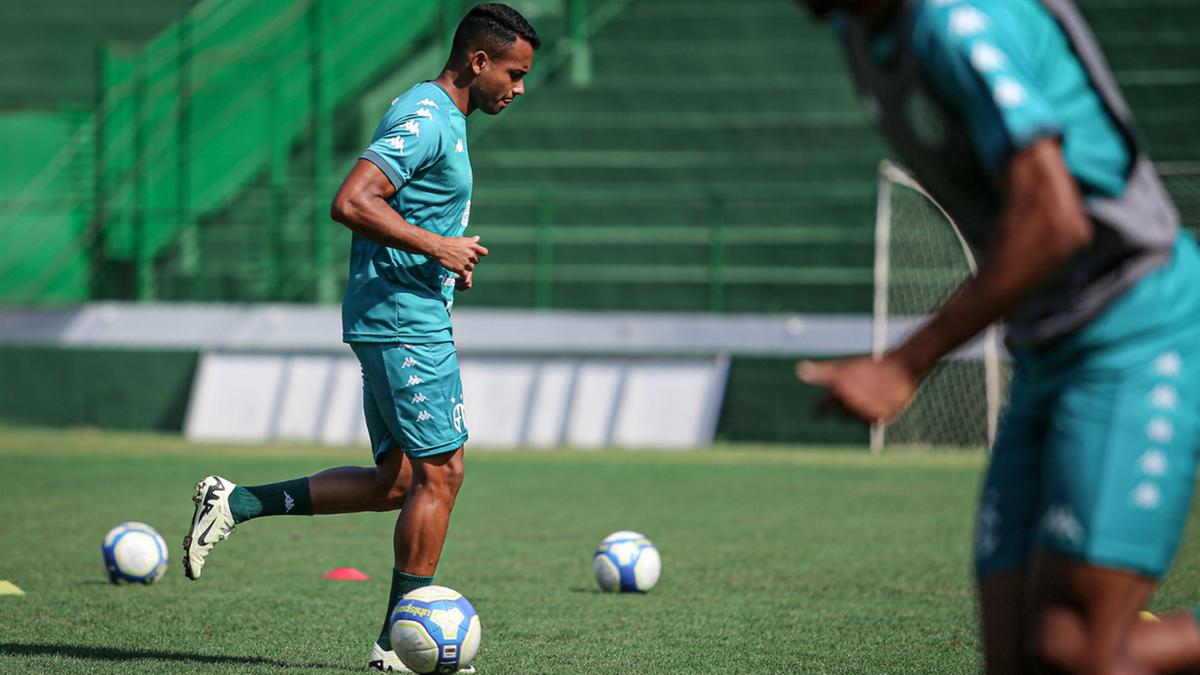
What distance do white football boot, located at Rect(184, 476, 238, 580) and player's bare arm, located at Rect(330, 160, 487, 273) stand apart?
1147 millimetres

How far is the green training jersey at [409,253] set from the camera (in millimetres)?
5602

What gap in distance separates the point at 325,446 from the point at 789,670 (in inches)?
471

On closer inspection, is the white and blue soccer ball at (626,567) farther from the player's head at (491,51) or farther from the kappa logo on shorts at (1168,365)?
the kappa logo on shorts at (1168,365)

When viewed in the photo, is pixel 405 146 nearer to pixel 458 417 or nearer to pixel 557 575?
pixel 458 417

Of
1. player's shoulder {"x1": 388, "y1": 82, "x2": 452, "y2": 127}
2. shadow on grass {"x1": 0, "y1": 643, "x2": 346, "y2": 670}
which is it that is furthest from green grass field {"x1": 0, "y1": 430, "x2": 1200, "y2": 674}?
player's shoulder {"x1": 388, "y1": 82, "x2": 452, "y2": 127}

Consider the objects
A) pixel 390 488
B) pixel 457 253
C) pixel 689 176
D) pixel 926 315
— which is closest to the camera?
pixel 457 253

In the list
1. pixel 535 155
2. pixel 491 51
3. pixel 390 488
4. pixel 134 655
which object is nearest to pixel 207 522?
pixel 134 655

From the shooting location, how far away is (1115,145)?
10.3 ft

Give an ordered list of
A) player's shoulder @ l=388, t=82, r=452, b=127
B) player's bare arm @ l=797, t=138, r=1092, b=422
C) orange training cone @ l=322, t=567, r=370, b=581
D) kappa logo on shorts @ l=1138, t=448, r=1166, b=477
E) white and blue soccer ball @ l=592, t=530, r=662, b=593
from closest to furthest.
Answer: player's bare arm @ l=797, t=138, r=1092, b=422, kappa logo on shorts @ l=1138, t=448, r=1166, b=477, player's shoulder @ l=388, t=82, r=452, b=127, white and blue soccer ball @ l=592, t=530, r=662, b=593, orange training cone @ l=322, t=567, r=370, b=581

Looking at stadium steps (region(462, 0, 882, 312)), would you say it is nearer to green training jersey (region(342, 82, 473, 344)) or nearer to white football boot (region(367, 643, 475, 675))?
green training jersey (region(342, 82, 473, 344))

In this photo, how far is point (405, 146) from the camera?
219 inches

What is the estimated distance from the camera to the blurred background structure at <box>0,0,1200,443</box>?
1967 centimetres

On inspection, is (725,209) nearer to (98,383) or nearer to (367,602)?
(98,383)

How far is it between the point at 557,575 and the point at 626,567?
0.75 m
